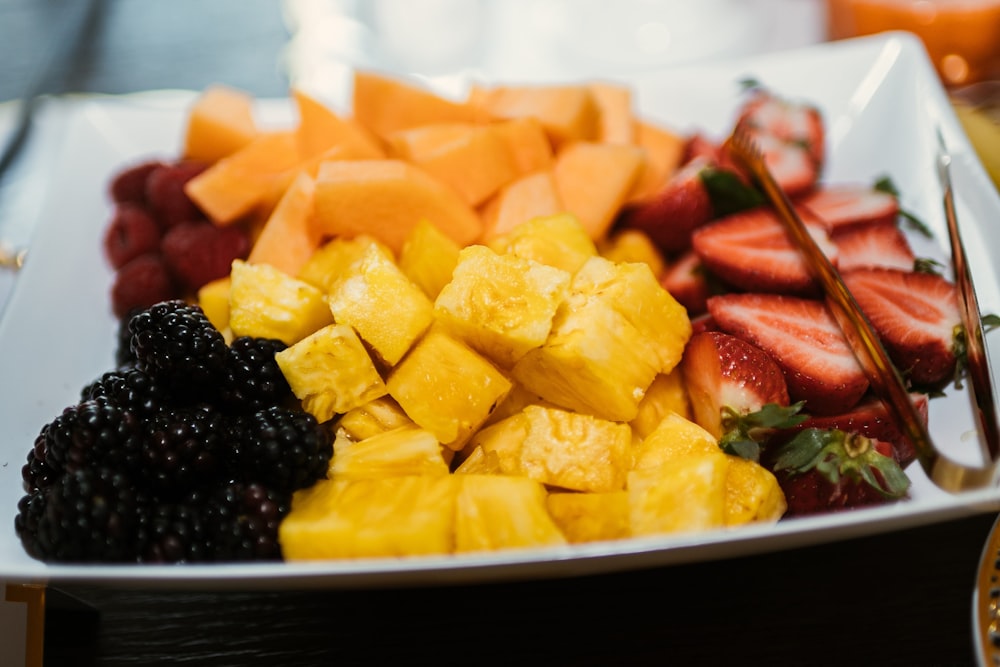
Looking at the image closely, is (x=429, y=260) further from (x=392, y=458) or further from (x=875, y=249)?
(x=875, y=249)

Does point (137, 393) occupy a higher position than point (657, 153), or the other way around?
point (657, 153)

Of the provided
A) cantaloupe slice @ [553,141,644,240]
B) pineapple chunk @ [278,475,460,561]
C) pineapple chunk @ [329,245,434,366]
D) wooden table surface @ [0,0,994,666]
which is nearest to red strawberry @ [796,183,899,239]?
cantaloupe slice @ [553,141,644,240]

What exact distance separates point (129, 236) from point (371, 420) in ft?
2.50

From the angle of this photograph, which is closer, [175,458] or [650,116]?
[175,458]

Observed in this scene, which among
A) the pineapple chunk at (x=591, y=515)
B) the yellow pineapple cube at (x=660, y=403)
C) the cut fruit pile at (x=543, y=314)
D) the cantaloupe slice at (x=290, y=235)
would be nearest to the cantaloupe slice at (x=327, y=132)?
the cut fruit pile at (x=543, y=314)

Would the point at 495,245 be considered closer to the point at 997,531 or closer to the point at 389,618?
the point at 389,618

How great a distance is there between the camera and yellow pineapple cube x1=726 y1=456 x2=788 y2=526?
0.98 m

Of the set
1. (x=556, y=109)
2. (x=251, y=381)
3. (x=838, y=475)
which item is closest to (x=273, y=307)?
(x=251, y=381)

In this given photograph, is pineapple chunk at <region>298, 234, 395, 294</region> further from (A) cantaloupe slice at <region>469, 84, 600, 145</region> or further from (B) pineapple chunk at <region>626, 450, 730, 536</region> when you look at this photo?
(B) pineapple chunk at <region>626, 450, 730, 536</region>

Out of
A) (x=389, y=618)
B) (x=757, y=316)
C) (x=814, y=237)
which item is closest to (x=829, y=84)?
(x=814, y=237)

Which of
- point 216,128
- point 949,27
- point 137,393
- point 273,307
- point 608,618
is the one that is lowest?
point 608,618

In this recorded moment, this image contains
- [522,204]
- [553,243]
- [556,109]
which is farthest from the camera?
[556,109]

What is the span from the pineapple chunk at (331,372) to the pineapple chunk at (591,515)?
12.1 inches

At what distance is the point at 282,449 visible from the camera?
39.2 inches
